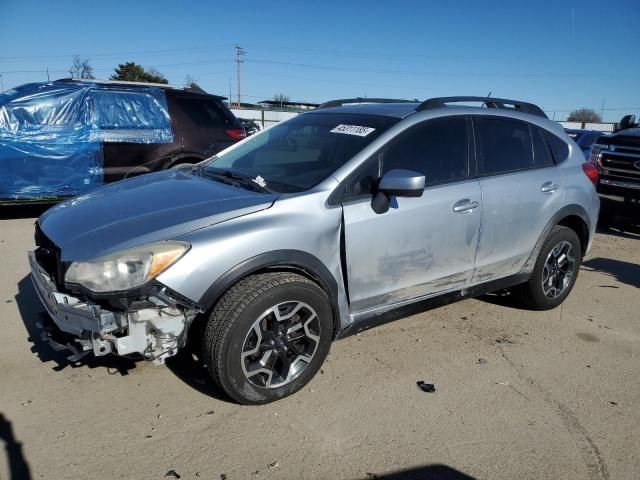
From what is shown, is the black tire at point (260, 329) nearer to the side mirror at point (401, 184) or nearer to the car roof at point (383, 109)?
the side mirror at point (401, 184)

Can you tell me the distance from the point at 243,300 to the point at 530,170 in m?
2.74

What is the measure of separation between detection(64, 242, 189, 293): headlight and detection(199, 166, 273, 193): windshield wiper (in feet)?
2.56

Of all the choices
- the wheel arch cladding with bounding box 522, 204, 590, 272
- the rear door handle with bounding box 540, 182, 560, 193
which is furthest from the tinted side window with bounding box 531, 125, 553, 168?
the wheel arch cladding with bounding box 522, 204, 590, 272

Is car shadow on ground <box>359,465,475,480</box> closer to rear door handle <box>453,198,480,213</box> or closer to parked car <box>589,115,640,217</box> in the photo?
rear door handle <box>453,198,480,213</box>

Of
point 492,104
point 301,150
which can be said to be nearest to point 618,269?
point 492,104

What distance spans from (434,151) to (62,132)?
5.47 meters

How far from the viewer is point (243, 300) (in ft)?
8.64

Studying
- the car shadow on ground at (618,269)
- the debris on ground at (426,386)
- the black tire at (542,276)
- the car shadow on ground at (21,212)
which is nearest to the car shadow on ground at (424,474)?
the debris on ground at (426,386)

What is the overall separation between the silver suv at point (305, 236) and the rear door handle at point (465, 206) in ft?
0.04

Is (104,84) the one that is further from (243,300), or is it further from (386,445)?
(386,445)

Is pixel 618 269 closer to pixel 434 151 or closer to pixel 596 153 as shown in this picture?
pixel 596 153

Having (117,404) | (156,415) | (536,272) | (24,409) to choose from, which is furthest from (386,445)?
(536,272)

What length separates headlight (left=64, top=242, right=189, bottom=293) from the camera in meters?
2.46

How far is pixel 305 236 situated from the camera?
112 inches
